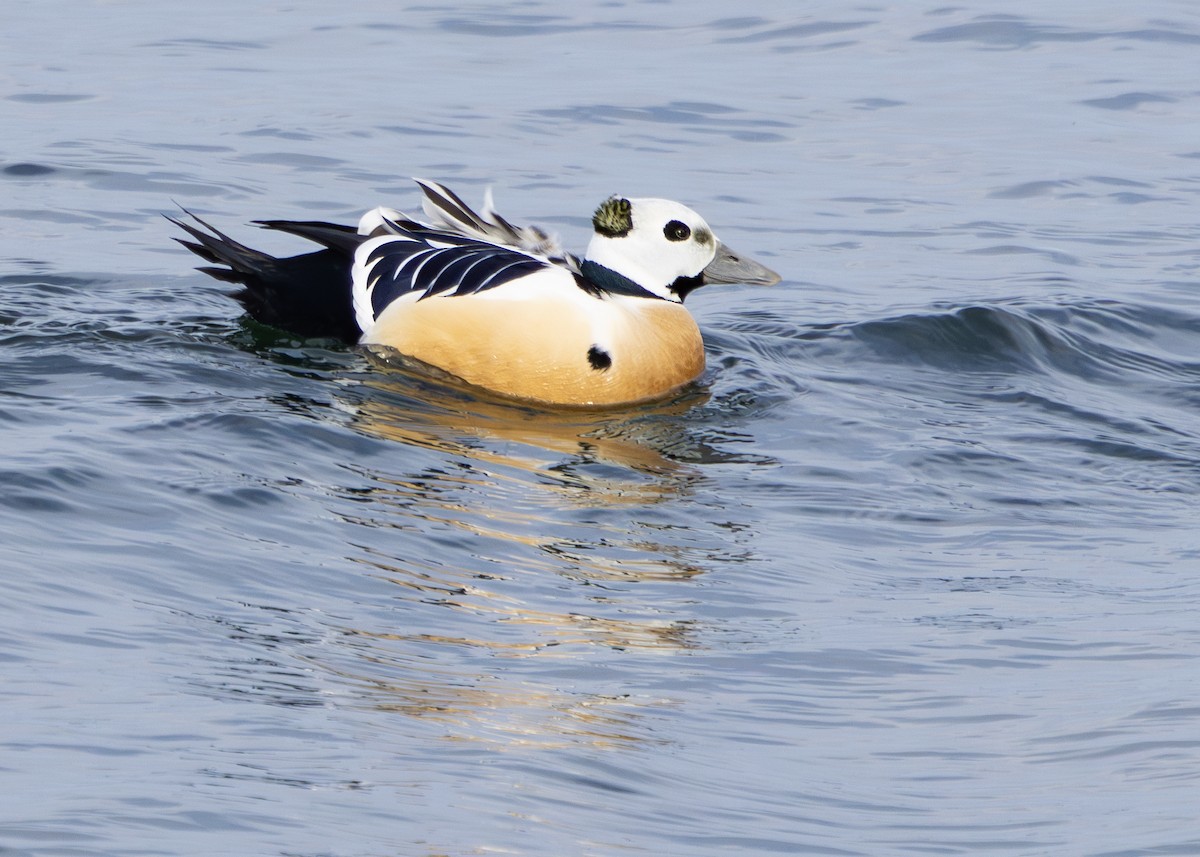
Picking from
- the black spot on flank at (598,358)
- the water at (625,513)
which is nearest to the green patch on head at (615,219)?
the black spot on flank at (598,358)

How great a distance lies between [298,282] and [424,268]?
23.5 inches

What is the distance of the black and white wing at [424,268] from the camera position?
8.79 metres

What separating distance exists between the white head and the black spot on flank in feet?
2.20

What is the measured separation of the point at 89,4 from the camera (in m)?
18.6

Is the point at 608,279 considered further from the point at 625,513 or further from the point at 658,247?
the point at 625,513

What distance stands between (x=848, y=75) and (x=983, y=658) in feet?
37.2

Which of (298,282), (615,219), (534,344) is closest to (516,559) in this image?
(534,344)

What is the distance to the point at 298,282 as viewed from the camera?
29.6 feet

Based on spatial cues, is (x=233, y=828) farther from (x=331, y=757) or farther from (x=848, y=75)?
(x=848, y=75)

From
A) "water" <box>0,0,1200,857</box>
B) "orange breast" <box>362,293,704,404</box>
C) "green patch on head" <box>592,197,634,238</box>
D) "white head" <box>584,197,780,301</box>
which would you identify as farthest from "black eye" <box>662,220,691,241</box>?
"water" <box>0,0,1200,857</box>

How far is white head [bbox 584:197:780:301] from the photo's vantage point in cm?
925

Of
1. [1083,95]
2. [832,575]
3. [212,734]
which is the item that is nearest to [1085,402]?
[832,575]

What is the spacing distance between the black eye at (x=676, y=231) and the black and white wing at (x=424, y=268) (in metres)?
0.61

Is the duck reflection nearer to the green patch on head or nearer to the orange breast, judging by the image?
the orange breast
